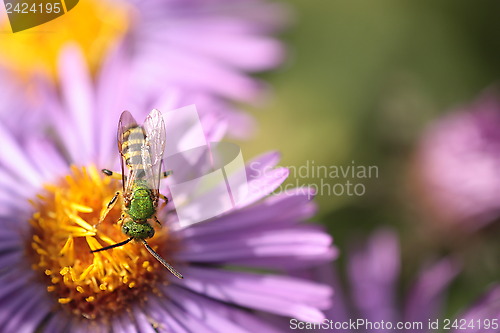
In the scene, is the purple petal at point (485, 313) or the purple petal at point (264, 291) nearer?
the purple petal at point (264, 291)

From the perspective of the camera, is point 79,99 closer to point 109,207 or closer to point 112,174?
point 112,174

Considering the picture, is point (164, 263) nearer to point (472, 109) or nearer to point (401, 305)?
point (401, 305)

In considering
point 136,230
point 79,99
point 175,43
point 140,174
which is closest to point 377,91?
point 175,43

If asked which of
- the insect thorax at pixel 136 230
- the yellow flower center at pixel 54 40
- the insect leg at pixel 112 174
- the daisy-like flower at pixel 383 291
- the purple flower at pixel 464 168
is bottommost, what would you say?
the daisy-like flower at pixel 383 291

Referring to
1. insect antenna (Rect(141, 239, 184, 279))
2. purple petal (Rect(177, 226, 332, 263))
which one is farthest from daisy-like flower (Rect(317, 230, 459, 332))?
insect antenna (Rect(141, 239, 184, 279))

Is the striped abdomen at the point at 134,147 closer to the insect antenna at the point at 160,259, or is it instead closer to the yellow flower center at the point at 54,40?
the insect antenna at the point at 160,259

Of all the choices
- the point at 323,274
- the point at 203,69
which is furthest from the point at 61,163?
the point at 203,69

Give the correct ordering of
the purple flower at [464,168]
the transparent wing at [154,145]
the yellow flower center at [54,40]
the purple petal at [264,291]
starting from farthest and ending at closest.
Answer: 1. the yellow flower center at [54,40]
2. the purple flower at [464,168]
3. the transparent wing at [154,145]
4. the purple petal at [264,291]

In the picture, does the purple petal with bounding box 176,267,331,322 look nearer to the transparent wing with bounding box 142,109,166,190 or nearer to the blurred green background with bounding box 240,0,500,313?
the transparent wing with bounding box 142,109,166,190

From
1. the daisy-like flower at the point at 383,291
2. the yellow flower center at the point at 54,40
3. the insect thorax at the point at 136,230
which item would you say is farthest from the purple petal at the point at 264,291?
the yellow flower center at the point at 54,40
